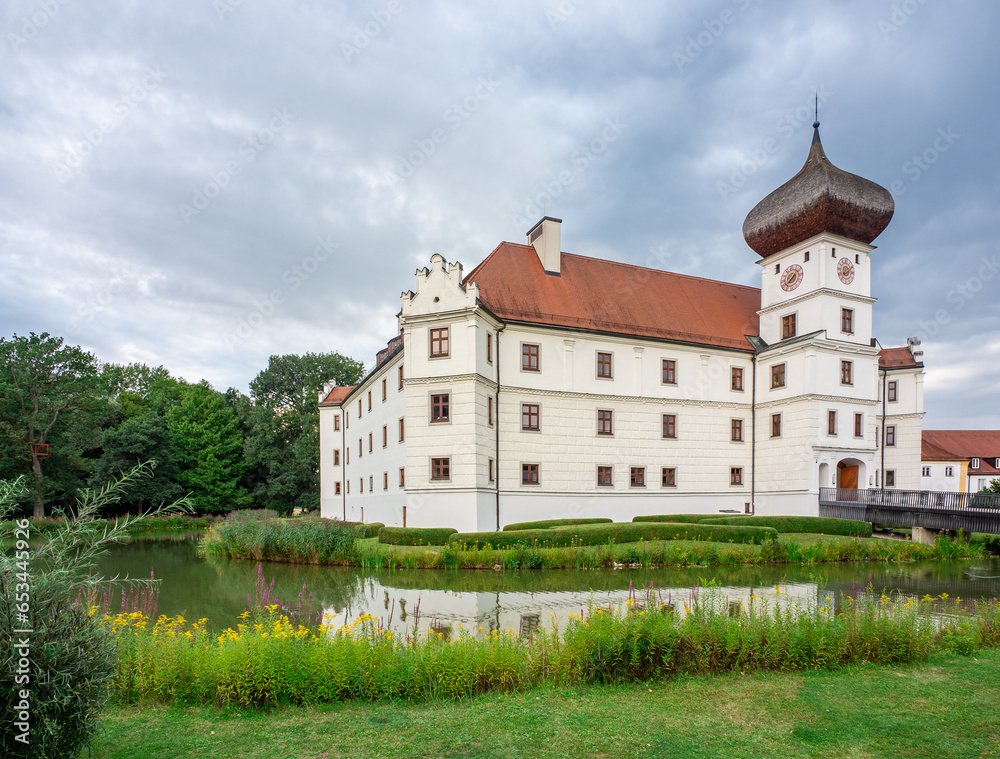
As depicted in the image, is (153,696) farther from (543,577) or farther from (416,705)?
(543,577)

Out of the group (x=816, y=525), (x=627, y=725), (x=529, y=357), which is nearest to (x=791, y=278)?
(x=816, y=525)

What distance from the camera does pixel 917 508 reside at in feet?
79.6

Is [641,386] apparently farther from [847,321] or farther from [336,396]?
[336,396]

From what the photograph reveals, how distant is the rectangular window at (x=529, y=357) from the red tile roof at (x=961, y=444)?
48.0 m

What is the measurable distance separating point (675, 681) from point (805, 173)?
29.4 meters

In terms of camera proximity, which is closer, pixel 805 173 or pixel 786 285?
pixel 805 173

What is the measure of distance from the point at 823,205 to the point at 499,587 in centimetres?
2400

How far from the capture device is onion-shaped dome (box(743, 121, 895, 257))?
28609mm

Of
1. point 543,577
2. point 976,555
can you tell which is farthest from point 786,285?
Result: point 543,577

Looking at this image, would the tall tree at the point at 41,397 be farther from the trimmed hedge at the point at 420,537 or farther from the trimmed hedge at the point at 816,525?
the trimmed hedge at the point at 816,525

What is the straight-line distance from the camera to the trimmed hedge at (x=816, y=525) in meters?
24.5

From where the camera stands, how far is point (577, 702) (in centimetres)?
579

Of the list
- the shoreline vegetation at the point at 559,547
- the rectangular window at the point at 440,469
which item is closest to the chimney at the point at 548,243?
the rectangular window at the point at 440,469

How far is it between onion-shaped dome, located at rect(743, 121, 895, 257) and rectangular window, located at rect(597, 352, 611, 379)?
11.0m
